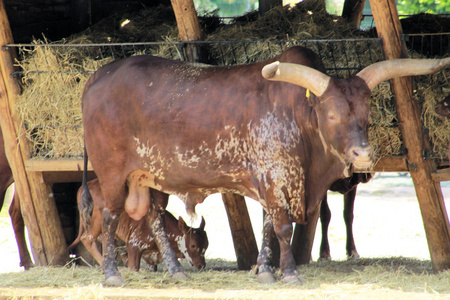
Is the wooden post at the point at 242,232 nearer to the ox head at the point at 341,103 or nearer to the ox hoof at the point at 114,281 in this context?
the ox hoof at the point at 114,281

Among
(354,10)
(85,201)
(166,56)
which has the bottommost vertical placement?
(85,201)

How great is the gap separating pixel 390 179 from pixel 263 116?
14057mm

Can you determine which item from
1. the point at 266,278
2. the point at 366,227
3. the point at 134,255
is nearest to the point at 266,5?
the point at 134,255

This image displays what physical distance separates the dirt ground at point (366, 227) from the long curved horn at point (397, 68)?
2.34m

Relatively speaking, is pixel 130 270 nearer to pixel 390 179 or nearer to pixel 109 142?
pixel 109 142

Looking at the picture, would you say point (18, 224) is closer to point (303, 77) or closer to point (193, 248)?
point (193, 248)

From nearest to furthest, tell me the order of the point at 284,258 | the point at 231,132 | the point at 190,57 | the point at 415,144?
the point at 284,258
the point at 231,132
the point at 415,144
the point at 190,57

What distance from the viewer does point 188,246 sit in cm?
891

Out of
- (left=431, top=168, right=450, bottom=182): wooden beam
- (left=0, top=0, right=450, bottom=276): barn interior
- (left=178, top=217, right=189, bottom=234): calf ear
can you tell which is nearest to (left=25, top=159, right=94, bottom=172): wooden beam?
(left=0, top=0, right=450, bottom=276): barn interior

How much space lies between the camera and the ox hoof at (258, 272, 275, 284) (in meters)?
6.75

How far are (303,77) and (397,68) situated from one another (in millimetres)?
883

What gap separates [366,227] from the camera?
13688 mm

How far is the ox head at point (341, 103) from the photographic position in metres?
6.19

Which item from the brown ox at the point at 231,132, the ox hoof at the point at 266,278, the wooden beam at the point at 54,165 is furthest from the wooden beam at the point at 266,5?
the ox hoof at the point at 266,278
